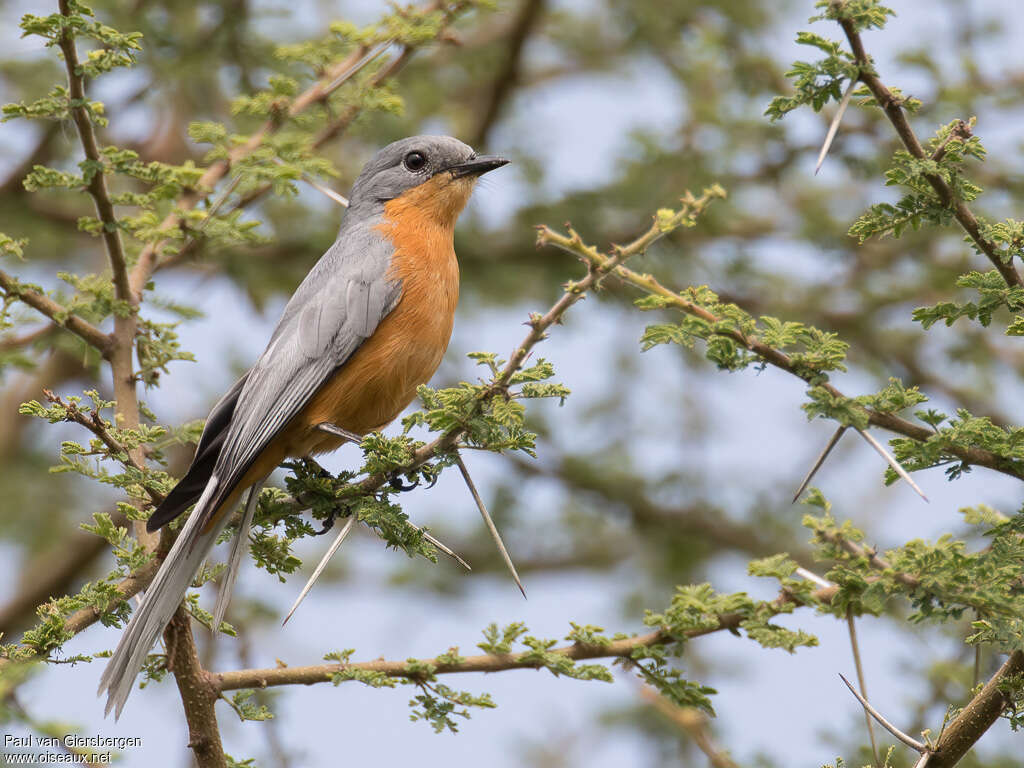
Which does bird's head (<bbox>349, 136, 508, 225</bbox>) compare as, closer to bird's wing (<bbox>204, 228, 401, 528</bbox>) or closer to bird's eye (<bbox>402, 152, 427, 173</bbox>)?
bird's eye (<bbox>402, 152, 427, 173</bbox>)

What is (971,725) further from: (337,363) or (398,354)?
(337,363)

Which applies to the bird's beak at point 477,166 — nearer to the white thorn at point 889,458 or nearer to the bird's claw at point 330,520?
the bird's claw at point 330,520

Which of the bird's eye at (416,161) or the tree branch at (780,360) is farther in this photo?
the bird's eye at (416,161)

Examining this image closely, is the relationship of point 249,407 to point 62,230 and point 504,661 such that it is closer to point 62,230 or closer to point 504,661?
point 504,661

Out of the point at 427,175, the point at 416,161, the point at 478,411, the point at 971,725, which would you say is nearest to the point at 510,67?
the point at 416,161

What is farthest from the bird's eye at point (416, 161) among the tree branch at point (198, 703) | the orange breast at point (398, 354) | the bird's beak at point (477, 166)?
the tree branch at point (198, 703)

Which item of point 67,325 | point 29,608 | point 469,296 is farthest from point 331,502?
point 469,296

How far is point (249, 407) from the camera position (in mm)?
5105

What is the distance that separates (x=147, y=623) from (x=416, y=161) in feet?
11.5

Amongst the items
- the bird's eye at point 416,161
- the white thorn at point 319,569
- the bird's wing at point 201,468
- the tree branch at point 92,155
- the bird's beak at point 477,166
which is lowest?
the white thorn at point 319,569

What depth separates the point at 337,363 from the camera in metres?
5.34

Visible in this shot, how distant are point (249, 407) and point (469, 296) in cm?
462

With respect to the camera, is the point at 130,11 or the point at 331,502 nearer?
the point at 331,502

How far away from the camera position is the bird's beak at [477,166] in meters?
6.31
